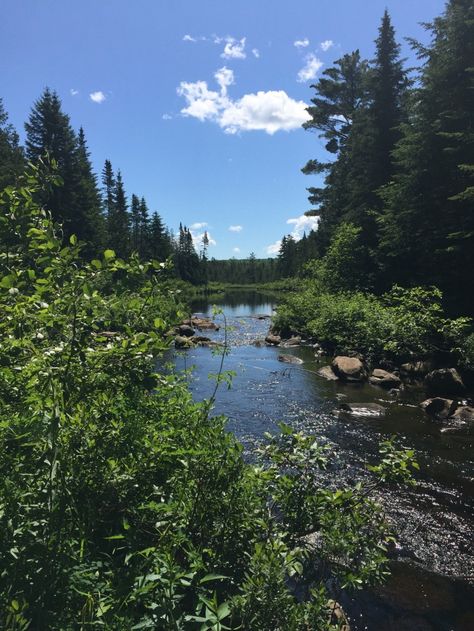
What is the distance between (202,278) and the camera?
10750 centimetres

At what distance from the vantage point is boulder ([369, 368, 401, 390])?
48.0ft

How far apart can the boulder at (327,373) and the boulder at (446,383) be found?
3.48 m

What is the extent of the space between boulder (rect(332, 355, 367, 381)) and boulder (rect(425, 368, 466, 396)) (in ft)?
8.51

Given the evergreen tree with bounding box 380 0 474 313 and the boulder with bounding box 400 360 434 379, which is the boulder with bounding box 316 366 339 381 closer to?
the boulder with bounding box 400 360 434 379

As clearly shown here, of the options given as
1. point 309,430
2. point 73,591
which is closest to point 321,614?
point 73,591

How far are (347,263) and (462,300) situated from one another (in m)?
11.1

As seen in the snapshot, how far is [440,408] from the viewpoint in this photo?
11.5 m

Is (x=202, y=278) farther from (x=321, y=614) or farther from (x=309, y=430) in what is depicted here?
(x=321, y=614)

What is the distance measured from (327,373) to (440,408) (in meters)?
5.26

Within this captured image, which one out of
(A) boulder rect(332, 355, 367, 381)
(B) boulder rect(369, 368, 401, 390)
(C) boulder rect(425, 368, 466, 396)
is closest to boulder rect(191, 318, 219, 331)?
(A) boulder rect(332, 355, 367, 381)

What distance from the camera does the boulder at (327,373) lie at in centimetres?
1577

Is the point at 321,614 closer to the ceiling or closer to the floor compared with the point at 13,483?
closer to the floor

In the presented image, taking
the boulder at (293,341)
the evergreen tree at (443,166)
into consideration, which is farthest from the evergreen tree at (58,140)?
the evergreen tree at (443,166)

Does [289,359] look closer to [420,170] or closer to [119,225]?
[420,170]
